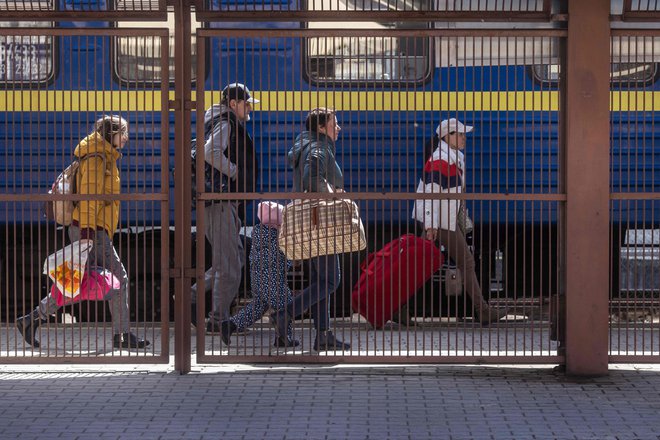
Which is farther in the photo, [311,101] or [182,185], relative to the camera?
[311,101]

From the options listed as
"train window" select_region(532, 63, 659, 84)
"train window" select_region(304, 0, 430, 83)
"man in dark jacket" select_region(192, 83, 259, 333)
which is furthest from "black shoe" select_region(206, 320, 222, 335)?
"train window" select_region(532, 63, 659, 84)

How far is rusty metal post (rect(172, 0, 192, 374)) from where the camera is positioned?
7.98m

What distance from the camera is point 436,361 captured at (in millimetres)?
8078

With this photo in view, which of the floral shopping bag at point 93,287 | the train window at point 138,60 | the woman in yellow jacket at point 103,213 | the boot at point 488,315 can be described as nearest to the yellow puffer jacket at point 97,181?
the woman in yellow jacket at point 103,213

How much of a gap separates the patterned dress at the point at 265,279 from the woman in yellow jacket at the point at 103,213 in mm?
713

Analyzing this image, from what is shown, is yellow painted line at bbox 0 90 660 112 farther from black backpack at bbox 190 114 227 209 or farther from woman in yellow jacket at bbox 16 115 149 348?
black backpack at bbox 190 114 227 209

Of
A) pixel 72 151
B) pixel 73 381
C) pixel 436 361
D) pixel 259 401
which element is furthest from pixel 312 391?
pixel 72 151

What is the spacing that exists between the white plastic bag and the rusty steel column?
2.97 m

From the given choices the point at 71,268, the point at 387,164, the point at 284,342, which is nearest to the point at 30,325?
the point at 71,268

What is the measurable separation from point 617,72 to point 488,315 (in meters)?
1.66

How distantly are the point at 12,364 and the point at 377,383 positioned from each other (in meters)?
2.23

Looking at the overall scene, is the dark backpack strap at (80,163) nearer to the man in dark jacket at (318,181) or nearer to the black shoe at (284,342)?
the man in dark jacket at (318,181)

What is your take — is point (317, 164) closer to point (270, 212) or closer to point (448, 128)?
point (270, 212)

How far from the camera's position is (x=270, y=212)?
342 inches
